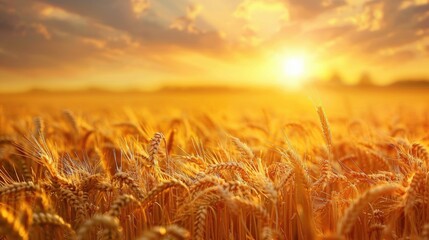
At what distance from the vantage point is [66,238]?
2105 millimetres

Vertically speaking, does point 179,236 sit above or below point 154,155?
below

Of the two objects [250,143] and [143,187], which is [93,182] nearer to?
[143,187]

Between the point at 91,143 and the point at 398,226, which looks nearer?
the point at 398,226

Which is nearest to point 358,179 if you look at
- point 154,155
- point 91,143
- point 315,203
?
point 315,203

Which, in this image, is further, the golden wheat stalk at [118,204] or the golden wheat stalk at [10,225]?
the golden wheat stalk at [118,204]

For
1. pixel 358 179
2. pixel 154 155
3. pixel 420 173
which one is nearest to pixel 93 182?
pixel 154 155

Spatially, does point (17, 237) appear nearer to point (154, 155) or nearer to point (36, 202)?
point (36, 202)

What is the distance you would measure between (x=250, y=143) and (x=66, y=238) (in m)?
Answer: 2.28

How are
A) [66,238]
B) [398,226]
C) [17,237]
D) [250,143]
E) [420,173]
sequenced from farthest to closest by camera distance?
[250,143], [398,226], [66,238], [420,173], [17,237]

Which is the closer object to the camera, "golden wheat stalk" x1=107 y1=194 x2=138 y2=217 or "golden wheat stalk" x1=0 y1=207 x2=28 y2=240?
"golden wheat stalk" x1=0 y1=207 x2=28 y2=240

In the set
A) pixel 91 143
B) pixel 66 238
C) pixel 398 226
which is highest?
pixel 91 143

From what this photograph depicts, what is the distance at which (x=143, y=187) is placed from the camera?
6.98ft

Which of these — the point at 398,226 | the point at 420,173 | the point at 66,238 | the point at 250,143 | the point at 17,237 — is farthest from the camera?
the point at 250,143

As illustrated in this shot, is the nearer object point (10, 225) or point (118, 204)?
point (10, 225)
